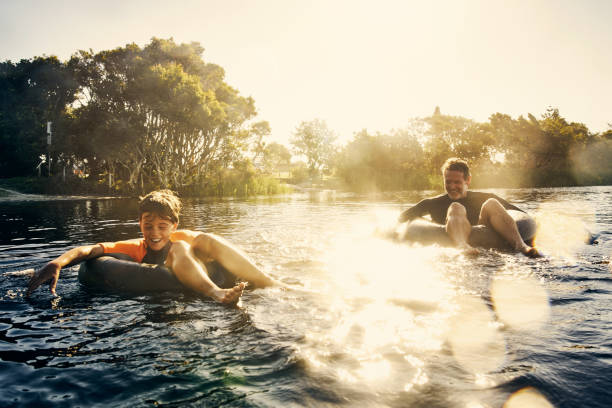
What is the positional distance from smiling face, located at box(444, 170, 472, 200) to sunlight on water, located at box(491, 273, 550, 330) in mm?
2402

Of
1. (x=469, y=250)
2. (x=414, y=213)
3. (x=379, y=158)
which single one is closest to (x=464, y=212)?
(x=469, y=250)

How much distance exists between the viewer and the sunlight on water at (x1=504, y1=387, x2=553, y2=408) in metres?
1.79

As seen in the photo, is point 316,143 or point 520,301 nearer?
point 520,301

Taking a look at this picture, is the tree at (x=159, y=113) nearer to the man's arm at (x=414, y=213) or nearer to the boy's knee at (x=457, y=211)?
the man's arm at (x=414, y=213)

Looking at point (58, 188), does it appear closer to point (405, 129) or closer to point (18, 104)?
point (18, 104)

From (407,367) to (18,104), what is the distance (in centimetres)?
4160

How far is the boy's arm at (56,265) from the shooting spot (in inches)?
140

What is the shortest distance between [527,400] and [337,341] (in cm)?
115

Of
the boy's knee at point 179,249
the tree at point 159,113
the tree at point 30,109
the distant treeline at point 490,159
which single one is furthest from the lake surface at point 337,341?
the tree at point 30,109

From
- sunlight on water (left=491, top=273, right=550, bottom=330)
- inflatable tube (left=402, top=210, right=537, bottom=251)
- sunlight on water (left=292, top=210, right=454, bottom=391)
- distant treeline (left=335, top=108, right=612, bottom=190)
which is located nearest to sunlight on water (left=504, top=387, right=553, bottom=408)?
sunlight on water (left=292, top=210, right=454, bottom=391)

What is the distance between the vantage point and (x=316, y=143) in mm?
55938

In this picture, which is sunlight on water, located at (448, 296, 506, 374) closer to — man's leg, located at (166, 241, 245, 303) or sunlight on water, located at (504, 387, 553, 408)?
sunlight on water, located at (504, 387, 553, 408)

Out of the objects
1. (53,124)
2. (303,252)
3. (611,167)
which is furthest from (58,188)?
(611,167)

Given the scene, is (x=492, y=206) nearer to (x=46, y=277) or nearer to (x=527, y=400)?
(x=527, y=400)
